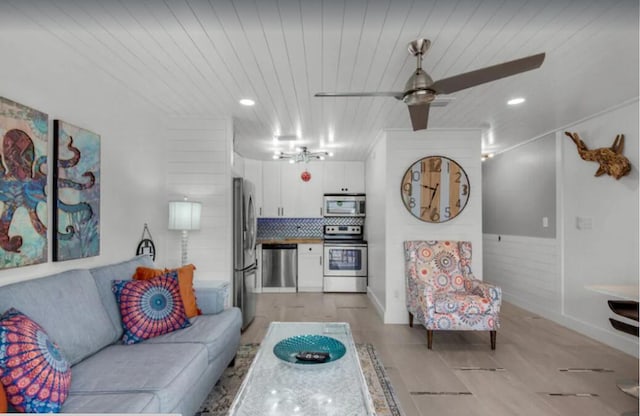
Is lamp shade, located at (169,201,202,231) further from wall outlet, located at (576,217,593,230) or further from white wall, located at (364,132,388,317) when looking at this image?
wall outlet, located at (576,217,593,230)

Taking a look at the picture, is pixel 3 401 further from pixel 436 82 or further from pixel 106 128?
pixel 436 82

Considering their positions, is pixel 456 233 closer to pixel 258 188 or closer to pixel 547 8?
pixel 547 8

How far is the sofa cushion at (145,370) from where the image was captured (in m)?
1.57

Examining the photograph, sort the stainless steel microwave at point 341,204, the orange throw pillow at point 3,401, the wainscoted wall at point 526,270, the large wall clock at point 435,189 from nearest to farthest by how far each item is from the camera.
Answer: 1. the orange throw pillow at point 3,401
2. the large wall clock at point 435,189
3. the wainscoted wall at point 526,270
4. the stainless steel microwave at point 341,204

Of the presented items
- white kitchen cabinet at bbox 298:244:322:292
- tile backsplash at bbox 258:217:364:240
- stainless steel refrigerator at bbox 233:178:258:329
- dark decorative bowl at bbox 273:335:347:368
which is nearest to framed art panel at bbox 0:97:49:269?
dark decorative bowl at bbox 273:335:347:368

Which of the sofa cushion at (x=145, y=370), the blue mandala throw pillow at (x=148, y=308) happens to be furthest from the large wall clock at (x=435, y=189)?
the sofa cushion at (x=145, y=370)

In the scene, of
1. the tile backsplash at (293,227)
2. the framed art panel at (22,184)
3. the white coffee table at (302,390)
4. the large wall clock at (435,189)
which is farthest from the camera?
the tile backsplash at (293,227)

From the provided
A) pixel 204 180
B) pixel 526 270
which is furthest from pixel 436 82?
pixel 526 270

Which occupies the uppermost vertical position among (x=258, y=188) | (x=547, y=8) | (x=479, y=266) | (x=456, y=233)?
(x=547, y=8)

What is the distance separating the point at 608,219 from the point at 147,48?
448cm

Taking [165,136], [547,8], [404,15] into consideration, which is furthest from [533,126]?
[165,136]

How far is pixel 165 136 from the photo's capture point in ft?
12.2

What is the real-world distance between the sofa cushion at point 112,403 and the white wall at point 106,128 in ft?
2.88

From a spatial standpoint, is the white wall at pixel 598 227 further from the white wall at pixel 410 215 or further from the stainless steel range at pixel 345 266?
the stainless steel range at pixel 345 266
